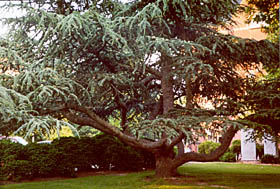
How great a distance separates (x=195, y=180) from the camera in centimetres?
1010

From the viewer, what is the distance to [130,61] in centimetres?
838

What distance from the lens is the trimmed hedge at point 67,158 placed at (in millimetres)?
10375

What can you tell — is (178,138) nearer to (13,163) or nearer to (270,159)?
(13,163)

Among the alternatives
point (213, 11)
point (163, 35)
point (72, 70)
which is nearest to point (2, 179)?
point (72, 70)

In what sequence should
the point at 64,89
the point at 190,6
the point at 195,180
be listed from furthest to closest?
the point at 195,180 → the point at 190,6 → the point at 64,89

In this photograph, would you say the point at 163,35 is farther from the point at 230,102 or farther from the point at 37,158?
the point at 37,158

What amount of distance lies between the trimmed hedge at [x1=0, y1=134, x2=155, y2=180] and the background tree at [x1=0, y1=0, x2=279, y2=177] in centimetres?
243

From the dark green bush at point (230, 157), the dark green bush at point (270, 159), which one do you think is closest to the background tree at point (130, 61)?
the dark green bush at point (270, 159)

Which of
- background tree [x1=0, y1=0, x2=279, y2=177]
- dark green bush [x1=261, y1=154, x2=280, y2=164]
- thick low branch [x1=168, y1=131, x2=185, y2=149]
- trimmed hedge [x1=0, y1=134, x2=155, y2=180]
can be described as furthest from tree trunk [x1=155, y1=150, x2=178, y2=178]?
dark green bush [x1=261, y1=154, x2=280, y2=164]

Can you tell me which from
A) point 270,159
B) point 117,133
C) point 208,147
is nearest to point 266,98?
point 117,133

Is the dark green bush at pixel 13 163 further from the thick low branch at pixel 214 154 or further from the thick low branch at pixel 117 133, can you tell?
the thick low branch at pixel 214 154

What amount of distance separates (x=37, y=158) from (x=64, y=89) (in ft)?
14.8

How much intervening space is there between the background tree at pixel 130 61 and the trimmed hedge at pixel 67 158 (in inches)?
95.6

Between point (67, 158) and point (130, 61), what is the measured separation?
4708 mm
